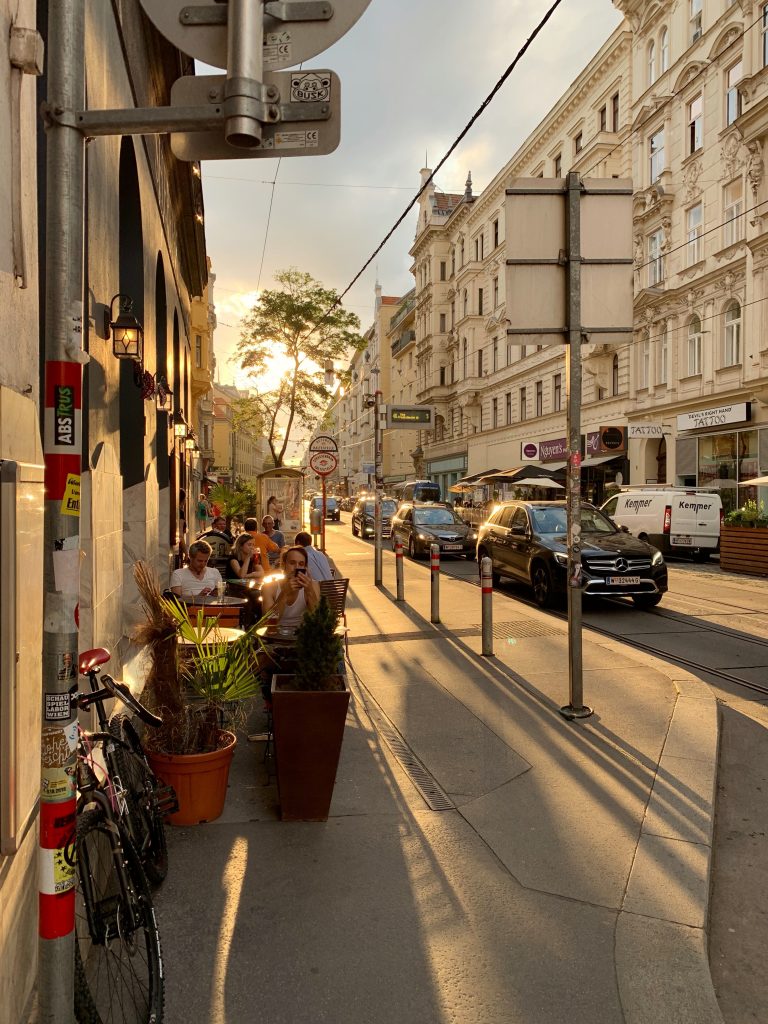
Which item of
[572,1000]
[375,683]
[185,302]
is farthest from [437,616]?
[185,302]

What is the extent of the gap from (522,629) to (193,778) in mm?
6534

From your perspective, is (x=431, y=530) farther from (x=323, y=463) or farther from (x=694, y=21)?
(x=694, y=21)

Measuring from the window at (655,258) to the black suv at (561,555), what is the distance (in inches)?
715

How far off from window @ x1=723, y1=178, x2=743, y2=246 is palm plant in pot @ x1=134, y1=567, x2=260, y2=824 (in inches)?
983

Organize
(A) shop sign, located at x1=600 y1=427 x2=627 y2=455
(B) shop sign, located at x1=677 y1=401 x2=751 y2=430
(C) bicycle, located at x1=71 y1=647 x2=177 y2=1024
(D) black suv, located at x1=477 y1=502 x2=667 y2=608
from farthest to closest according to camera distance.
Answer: (A) shop sign, located at x1=600 y1=427 x2=627 y2=455 → (B) shop sign, located at x1=677 y1=401 x2=751 y2=430 → (D) black suv, located at x1=477 y1=502 x2=667 y2=608 → (C) bicycle, located at x1=71 y1=647 x2=177 y2=1024

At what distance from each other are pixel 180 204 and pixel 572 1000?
1624cm

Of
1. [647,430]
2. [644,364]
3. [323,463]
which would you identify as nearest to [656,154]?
[644,364]

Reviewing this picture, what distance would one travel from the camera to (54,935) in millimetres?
2135

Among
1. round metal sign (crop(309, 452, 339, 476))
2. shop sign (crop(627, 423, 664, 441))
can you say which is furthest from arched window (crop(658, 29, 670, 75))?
round metal sign (crop(309, 452, 339, 476))

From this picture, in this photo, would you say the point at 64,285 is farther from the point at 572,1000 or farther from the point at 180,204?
the point at 180,204

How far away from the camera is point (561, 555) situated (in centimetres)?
1200

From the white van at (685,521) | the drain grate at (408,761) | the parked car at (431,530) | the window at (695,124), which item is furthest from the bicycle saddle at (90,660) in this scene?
the window at (695,124)

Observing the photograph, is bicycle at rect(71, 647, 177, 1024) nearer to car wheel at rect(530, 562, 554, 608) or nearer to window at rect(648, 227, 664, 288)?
car wheel at rect(530, 562, 554, 608)

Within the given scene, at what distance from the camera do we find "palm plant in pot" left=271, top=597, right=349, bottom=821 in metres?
4.17
